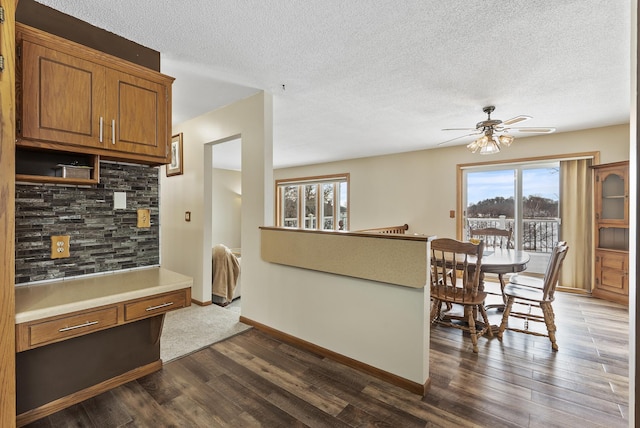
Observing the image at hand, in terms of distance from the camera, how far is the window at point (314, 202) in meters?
7.07

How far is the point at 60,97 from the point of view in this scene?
1.60 meters

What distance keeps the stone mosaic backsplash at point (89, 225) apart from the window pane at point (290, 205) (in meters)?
5.77

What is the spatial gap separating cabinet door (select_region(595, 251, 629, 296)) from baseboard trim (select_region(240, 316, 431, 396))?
354 cm

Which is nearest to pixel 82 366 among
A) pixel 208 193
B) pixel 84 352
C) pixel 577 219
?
pixel 84 352

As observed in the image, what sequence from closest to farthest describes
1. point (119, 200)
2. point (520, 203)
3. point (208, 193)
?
1. point (119, 200)
2. point (208, 193)
3. point (520, 203)

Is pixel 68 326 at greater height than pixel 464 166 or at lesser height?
lesser

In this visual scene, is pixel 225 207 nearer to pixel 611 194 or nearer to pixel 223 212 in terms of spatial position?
pixel 223 212

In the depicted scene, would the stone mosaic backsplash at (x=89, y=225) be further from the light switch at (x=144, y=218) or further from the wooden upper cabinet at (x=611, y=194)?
the wooden upper cabinet at (x=611, y=194)

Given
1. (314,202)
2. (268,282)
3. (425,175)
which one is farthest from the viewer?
(314,202)

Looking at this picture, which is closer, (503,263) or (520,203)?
(503,263)

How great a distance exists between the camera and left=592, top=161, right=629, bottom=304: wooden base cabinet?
374 centimetres

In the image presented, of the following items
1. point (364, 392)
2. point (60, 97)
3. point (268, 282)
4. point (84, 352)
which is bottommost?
point (364, 392)

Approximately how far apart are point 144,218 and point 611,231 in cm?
568

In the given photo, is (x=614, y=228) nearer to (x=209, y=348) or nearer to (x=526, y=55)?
(x=526, y=55)
